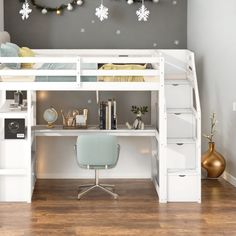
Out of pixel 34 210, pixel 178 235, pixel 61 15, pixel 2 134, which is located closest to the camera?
pixel 178 235

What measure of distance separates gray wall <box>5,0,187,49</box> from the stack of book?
123cm

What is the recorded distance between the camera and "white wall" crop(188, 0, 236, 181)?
6.64m

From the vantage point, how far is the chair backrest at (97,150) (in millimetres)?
5992

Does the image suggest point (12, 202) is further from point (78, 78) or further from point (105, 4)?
point (105, 4)

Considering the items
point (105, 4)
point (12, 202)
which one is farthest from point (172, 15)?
point (12, 202)

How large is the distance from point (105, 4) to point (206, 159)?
2.36 meters

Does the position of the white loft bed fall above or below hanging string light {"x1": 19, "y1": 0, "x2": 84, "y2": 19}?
below

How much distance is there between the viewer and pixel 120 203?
5.92 m

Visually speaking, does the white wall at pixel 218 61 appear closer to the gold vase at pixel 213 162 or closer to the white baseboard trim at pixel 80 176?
the gold vase at pixel 213 162

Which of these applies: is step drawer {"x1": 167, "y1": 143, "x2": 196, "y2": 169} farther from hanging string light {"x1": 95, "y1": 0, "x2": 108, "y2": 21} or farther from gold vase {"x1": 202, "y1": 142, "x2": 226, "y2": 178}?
hanging string light {"x1": 95, "y1": 0, "x2": 108, "y2": 21}

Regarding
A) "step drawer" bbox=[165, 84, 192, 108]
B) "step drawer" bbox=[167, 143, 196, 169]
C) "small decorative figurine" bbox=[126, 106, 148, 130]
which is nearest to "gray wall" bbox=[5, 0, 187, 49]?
"small decorative figurine" bbox=[126, 106, 148, 130]

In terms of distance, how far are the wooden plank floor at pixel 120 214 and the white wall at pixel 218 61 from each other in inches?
25.1

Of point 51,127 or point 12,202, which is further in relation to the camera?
point 51,127

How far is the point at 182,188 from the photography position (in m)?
5.98
